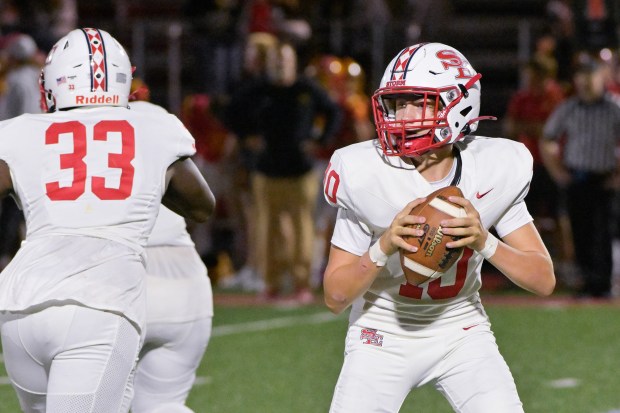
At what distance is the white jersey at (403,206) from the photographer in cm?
349

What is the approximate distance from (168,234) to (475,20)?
32.9 ft

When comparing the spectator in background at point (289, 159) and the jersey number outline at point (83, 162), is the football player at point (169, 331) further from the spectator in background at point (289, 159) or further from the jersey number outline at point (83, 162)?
the spectator in background at point (289, 159)

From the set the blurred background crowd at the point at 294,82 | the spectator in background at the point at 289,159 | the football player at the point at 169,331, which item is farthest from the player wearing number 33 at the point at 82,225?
the spectator in background at the point at 289,159

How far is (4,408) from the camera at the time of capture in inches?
220

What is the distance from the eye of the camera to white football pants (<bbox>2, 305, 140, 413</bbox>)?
320 cm

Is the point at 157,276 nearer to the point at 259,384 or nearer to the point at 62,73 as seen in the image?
the point at 62,73

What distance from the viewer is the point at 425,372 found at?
3547 millimetres

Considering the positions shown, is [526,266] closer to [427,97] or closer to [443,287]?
[443,287]

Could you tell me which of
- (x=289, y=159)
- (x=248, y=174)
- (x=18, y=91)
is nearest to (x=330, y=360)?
(x=289, y=159)

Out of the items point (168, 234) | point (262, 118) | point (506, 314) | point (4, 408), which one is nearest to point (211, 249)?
point (262, 118)

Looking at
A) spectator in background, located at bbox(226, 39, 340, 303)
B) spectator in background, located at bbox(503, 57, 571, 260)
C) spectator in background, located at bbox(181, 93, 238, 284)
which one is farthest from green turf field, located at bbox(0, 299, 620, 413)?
spectator in background, located at bbox(181, 93, 238, 284)

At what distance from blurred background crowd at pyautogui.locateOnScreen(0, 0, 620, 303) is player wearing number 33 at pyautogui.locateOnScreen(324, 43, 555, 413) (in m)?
5.50

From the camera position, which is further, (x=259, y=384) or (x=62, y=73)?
(x=259, y=384)

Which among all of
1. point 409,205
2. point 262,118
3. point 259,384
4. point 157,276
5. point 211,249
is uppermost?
point 409,205
